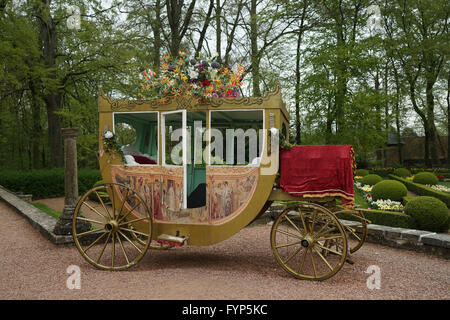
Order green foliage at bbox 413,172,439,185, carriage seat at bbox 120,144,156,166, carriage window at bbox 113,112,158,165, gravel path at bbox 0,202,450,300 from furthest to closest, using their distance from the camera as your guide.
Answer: green foliage at bbox 413,172,439,185, carriage seat at bbox 120,144,156,166, carriage window at bbox 113,112,158,165, gravel path at bbox 0,202,450,300

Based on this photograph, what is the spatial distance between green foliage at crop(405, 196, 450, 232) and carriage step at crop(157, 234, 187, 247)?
484 cm

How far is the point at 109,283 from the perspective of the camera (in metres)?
3.91

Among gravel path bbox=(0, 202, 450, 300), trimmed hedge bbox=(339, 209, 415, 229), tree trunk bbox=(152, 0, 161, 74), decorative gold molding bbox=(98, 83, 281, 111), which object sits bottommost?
gravel path bbox=(0, 202, 450, 300)

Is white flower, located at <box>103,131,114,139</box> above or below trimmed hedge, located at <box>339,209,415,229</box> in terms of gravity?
above

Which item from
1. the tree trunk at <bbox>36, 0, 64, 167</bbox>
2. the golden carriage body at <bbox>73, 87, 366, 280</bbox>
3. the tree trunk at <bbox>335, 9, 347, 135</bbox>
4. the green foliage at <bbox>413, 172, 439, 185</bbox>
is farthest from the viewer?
the tree trunk at <bbox>335, 9, 347, 135</bbox>

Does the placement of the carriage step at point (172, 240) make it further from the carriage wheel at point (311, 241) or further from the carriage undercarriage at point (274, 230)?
the carriage wheel at point (311, 241)

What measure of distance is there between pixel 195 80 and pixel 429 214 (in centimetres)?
526

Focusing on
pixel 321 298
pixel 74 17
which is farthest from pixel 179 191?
pixel 74 17

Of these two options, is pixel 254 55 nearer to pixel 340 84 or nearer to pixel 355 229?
pixel 340 84

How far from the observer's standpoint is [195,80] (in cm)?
457

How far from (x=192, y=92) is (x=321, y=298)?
297 cm

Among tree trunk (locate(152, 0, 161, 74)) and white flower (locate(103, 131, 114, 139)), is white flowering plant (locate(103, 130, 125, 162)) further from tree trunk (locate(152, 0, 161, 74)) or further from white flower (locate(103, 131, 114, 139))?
tree trunk (locate(152, 0, 161, 74))

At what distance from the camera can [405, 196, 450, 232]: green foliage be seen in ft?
21.4

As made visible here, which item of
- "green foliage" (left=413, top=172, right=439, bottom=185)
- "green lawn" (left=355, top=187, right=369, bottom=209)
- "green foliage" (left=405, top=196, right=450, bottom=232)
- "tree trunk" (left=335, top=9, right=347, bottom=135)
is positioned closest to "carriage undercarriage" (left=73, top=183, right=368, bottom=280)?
"green foliage" (left=405, top=196, right=450, bottom=232)
